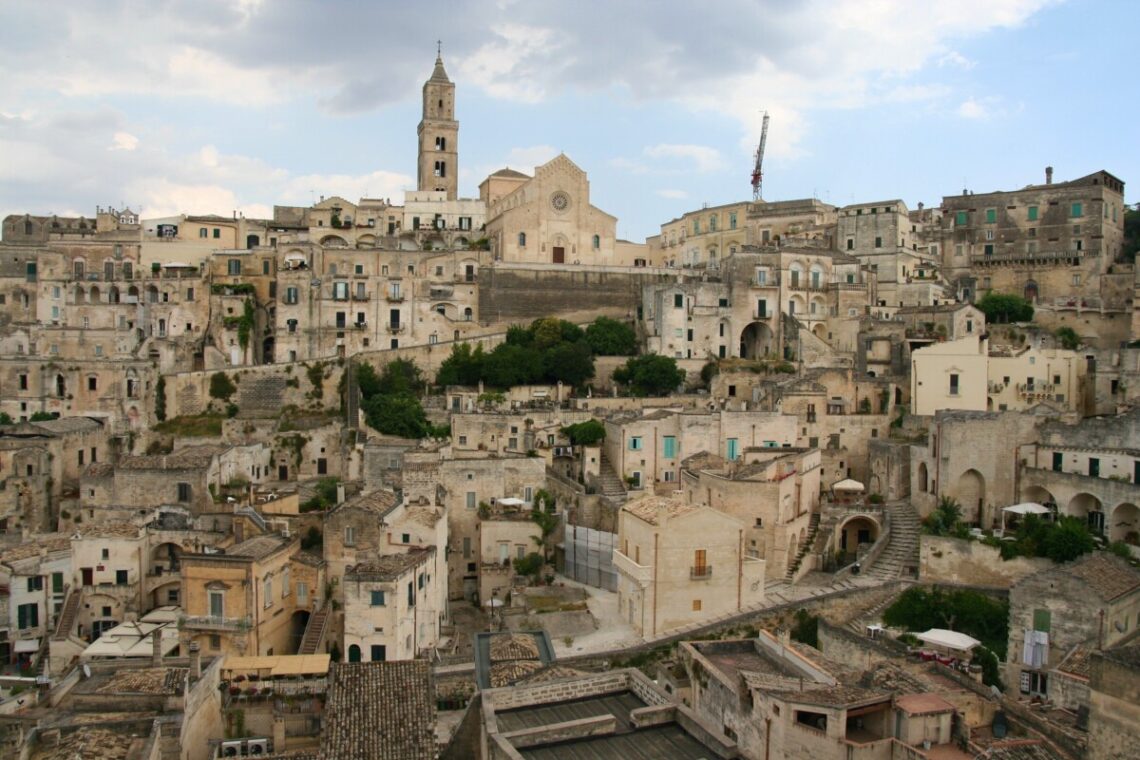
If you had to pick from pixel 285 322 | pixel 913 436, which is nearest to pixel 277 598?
pixel 913 436

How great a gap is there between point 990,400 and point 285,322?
36343mm

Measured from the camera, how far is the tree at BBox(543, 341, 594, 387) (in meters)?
50.2

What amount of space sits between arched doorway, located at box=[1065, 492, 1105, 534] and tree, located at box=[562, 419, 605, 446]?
1759cm

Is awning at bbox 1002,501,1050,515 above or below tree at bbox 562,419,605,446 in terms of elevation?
below

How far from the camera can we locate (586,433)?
137 feet

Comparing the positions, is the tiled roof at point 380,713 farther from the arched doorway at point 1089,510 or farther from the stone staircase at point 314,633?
the arched doorway at point 1089,510

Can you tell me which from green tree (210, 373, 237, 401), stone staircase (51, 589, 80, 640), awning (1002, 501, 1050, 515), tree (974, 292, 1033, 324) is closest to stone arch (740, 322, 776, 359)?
tree (974, 292, 1033, 324)

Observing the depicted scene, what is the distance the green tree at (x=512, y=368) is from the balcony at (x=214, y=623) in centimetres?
2253

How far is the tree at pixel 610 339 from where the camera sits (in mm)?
53250

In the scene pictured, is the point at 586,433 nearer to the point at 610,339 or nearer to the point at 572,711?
the point at 610,339

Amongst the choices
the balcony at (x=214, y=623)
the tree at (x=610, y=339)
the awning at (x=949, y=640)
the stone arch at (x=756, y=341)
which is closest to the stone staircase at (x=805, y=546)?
the awning at (x=949, y=640)

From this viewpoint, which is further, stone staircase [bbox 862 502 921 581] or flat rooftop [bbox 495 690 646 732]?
stone staircase [bbox 862 502 921 581]

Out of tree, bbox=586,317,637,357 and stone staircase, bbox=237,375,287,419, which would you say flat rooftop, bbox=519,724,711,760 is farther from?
stone staircase, bbox=237,375,287,419

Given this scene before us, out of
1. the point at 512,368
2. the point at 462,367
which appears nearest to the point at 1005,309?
the point at 512,368
